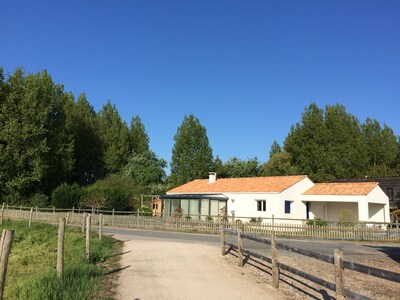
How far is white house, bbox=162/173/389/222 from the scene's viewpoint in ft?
109

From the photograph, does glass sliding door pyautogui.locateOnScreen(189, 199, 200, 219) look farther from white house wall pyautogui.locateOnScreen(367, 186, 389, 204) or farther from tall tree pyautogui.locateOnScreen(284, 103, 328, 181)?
tall tree pyautogui.locateOnScreen(284, 103, 328, 181)

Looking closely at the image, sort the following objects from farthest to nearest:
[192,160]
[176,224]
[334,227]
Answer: [192,160], [176,224], [334,227]

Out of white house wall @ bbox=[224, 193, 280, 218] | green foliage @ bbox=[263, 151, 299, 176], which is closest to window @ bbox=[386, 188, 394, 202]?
green foliage @ bbox=[263, 151, 299, 176]

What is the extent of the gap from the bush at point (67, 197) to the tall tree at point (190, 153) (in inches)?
739

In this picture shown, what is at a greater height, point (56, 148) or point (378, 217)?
point (56, 148)

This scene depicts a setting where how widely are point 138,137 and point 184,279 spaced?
197 ft

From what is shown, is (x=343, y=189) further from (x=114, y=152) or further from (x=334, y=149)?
(x=114, y=152)

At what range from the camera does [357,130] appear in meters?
63.0

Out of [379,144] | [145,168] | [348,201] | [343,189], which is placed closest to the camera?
[348,201]

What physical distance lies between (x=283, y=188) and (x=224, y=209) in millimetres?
5899

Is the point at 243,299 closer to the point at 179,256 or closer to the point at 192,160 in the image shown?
the point at 179,256

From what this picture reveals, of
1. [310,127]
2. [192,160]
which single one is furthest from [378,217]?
[192,160]

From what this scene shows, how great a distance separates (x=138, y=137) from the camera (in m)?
67.9

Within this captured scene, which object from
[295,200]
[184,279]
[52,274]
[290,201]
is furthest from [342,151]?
[52,274]
